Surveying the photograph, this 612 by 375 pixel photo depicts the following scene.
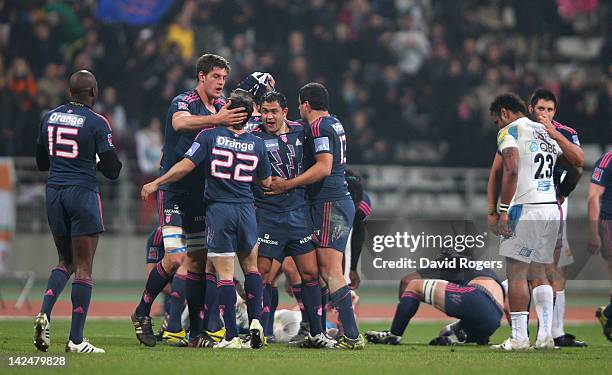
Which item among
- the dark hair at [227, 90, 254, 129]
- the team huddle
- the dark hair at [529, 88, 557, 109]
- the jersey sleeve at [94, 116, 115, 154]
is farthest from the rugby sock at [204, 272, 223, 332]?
the dark hair at [529, 88, 557, 109]

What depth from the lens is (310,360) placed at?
895 cm

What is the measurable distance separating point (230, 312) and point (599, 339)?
4.89 m

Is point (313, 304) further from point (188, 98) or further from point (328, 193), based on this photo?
point (188, 98)

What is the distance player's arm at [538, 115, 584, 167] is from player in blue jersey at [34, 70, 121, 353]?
4130 mm

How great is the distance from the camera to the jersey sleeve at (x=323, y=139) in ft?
33.5

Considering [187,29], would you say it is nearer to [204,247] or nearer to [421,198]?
[421,198]

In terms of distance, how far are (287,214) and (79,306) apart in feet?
7.47

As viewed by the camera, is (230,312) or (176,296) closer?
(230,312)

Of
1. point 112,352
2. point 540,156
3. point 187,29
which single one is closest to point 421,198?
point 187,29

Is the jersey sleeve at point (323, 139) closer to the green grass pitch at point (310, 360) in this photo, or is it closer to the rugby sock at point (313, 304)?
the rugby sock at point (313, 304)

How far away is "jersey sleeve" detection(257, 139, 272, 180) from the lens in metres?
10.0

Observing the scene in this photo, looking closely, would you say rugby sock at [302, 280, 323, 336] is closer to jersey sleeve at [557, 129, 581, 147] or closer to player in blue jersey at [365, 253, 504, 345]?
player in blue jersey at [365, 253, 504, 345]

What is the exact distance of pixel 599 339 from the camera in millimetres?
12562

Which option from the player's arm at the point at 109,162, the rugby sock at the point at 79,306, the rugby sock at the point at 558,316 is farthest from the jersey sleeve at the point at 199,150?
the rugby sock at the point at 558,316
